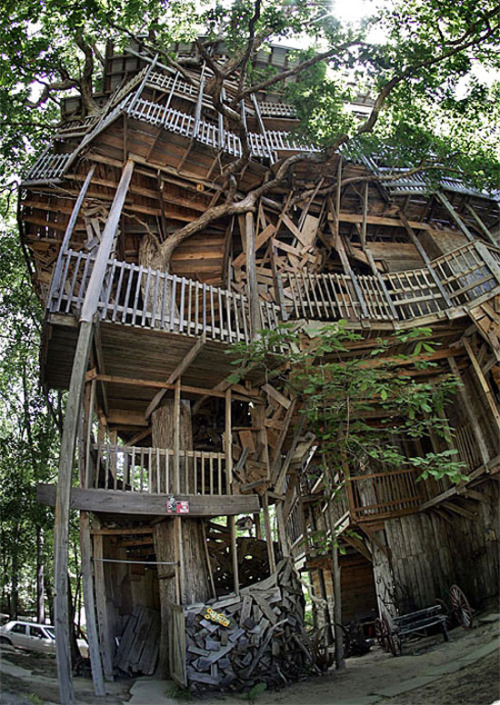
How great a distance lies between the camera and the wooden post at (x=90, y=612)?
23.3 feet

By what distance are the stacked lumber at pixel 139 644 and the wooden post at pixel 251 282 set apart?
5843 mm

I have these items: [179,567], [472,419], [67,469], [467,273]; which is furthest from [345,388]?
[467,273]

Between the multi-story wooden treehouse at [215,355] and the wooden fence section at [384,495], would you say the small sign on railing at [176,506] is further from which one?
the wooden fence section at [384,495]

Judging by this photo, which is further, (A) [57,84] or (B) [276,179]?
(A) [57,84]

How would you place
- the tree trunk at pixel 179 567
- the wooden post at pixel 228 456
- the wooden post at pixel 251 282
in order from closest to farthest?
the tree trunk at pixel 179 567
the wooden post at pixel 228 456
the wooden post at pixel 251 282

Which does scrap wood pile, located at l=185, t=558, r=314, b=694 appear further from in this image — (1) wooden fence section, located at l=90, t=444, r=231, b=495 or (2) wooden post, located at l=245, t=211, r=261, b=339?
(2) wooden post, located at l=245, t=211, r=261, b=339

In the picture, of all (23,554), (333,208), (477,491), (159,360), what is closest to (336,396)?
(159,360)

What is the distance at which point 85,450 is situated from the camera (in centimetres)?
876

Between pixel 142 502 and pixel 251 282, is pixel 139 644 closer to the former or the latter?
pixel 142 502

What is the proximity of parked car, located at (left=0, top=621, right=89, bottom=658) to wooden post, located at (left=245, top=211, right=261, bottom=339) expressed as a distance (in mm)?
11047

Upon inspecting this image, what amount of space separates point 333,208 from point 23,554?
53.4ft

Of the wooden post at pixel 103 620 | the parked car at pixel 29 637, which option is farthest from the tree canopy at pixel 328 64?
the parked car at pixel 29 637

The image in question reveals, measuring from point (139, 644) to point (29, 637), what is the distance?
8176 mm

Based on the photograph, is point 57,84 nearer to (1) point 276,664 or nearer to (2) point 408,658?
(1) point 276,664
